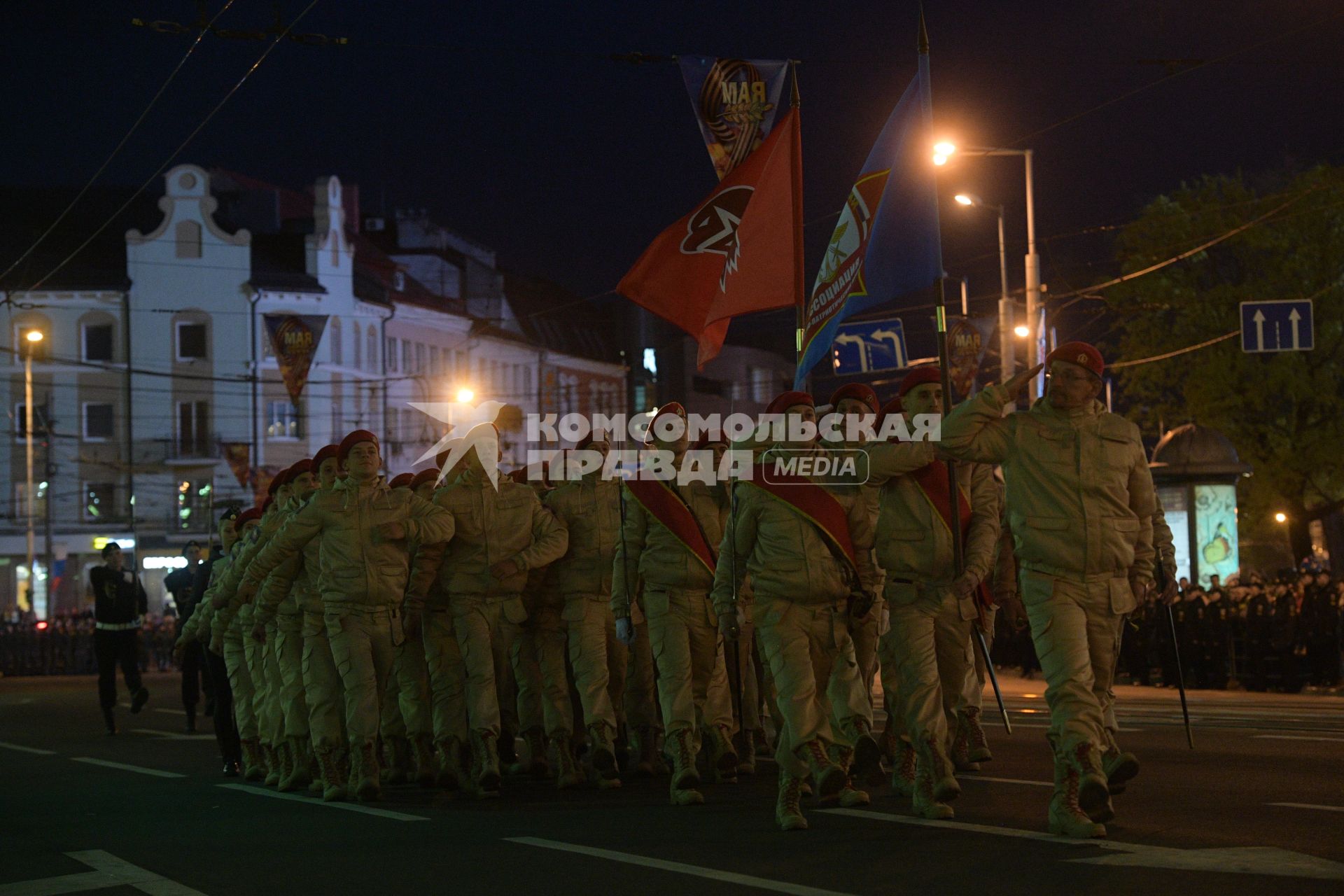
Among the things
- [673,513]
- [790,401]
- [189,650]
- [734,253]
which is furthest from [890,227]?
[189,650]

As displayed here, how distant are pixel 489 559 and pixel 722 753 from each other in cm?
194

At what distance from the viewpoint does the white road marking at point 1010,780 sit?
406 inches

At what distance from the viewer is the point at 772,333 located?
96062mm

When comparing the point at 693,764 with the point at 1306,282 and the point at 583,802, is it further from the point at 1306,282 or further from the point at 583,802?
the point at 1306,282

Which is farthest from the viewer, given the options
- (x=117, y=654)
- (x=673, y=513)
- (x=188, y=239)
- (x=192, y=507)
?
(x=188, y=239)

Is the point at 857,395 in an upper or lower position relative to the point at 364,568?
upper

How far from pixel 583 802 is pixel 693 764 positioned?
74 centimetres

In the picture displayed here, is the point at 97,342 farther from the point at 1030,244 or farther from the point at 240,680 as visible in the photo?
the point at 240,680

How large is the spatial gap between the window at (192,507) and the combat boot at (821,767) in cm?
5345

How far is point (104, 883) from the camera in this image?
7.81 meters

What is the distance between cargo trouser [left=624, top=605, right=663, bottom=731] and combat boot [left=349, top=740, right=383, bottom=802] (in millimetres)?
1853

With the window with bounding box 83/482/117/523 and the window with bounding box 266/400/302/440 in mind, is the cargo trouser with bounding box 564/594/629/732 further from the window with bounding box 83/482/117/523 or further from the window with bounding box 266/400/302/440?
the window with bounding box 83/482/117/523

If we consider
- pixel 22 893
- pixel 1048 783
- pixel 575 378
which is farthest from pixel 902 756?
pixel 575 378

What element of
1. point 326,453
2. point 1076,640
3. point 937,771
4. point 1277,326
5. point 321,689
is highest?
point 1277,326
